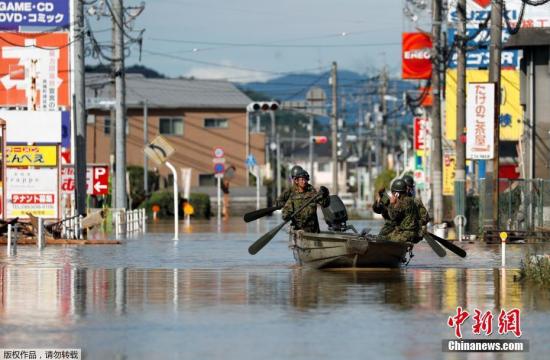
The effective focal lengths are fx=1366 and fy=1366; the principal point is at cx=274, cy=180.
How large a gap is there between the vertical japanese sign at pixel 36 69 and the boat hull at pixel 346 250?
855 inches

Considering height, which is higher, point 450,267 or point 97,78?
point 97,78

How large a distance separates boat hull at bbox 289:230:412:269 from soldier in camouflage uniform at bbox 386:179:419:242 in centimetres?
44

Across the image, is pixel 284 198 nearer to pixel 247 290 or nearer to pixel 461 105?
pixel 247 290

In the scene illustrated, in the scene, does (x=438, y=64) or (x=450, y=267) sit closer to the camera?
(x=450, y=267)

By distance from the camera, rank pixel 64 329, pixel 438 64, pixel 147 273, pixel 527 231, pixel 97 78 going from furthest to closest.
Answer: pixel 97 78
pixel 438 64
pixel 527 231
pixel 147 273
pixel 64 329

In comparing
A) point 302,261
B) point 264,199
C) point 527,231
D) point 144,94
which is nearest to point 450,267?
point 302,261

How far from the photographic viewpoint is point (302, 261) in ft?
80.4

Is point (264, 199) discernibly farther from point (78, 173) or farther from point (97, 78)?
point (78, 173)

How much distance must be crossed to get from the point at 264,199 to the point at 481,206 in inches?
1639

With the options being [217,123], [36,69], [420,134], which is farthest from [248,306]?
[217,123]

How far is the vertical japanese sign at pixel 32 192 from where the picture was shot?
36469 millimetres

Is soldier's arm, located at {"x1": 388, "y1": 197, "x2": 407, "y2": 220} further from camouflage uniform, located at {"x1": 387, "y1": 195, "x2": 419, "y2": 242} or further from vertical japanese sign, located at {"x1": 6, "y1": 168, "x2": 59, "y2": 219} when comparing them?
vertical japanese sign, located at {"x1": 6, "y1": 168, "x2": 59, "y2": 219}

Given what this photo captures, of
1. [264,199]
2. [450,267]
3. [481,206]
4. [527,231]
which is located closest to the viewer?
[450,267]

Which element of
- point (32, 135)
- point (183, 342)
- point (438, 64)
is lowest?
point (183, 342)
